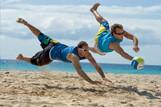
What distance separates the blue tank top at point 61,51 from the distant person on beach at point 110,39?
970mm

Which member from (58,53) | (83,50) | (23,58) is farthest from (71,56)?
(23,58)

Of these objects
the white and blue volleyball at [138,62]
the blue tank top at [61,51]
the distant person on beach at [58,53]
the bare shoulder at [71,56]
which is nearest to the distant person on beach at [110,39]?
the white and blue volleyball at [138,62]

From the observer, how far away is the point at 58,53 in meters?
11.1

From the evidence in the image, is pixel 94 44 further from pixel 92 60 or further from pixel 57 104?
pixel 57 104

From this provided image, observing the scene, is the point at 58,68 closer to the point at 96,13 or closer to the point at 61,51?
the point at 96,13

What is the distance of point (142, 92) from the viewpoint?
1073 centimetres

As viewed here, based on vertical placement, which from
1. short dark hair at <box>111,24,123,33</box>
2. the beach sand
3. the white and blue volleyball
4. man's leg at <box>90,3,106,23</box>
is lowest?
the beach sand

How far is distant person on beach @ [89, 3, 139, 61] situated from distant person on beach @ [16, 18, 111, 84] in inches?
20.5

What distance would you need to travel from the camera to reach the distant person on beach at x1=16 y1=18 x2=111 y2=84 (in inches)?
423

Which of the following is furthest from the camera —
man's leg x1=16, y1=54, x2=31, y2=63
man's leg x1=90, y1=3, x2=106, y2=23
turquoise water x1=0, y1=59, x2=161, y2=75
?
turquoise water x1=0, y1=59, x2=161, y2=75

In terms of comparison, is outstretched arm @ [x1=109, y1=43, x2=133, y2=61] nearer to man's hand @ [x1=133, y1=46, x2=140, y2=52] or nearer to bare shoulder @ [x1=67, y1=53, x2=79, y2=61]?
man's hand @ [x1=133, y1=46, x2=140, y2=52]

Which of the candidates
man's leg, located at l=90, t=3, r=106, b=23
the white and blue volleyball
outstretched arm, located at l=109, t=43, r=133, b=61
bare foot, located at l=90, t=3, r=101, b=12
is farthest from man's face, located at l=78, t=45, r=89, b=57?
bare foot, located at l=90, t=3, r=101, b=12

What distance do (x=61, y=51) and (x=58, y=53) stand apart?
0.11 metres

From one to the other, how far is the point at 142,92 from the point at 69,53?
1832 millimetres
